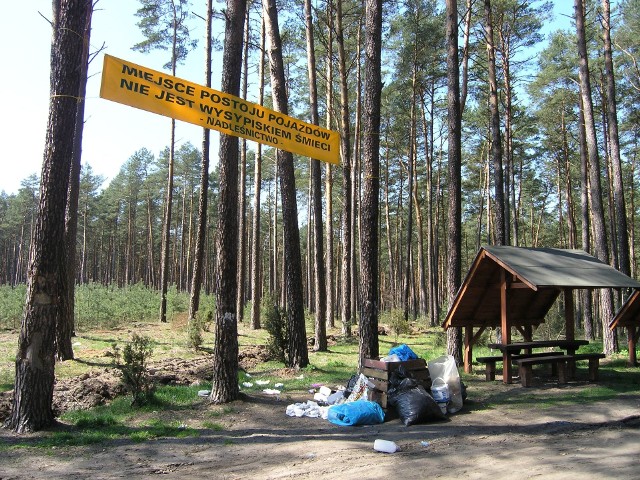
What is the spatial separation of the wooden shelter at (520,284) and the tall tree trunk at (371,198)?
2318 mm

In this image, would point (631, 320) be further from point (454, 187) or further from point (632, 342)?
point (454, 187)

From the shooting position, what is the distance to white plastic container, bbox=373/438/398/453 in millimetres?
5336

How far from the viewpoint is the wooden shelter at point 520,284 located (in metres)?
8.91

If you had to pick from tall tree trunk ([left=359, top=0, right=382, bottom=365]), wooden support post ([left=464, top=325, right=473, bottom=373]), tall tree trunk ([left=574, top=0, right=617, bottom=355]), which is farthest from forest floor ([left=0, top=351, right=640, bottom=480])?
tall tree trunk ([left=574, top=0, right=617, bottom=355])

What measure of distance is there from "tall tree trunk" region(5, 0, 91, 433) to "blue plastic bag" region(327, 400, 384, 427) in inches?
154

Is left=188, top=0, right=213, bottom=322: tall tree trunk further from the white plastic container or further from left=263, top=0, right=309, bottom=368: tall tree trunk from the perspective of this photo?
the white plastic container

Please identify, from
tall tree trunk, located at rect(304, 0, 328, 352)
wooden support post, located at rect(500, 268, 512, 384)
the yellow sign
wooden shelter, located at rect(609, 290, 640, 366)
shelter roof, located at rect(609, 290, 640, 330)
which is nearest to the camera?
the yellow sign

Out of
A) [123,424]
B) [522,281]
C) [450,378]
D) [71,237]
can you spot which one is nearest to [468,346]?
[522,281]

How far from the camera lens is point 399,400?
6809mm

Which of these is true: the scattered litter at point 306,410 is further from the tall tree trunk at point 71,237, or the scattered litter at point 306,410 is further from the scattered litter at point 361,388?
Answer: the tall tree trunk at point 71,237

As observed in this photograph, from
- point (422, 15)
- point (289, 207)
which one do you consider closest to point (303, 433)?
point (289, 207)

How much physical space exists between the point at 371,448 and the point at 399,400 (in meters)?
1.40

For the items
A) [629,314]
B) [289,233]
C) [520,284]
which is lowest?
[629,314]

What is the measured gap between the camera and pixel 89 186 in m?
48.5
